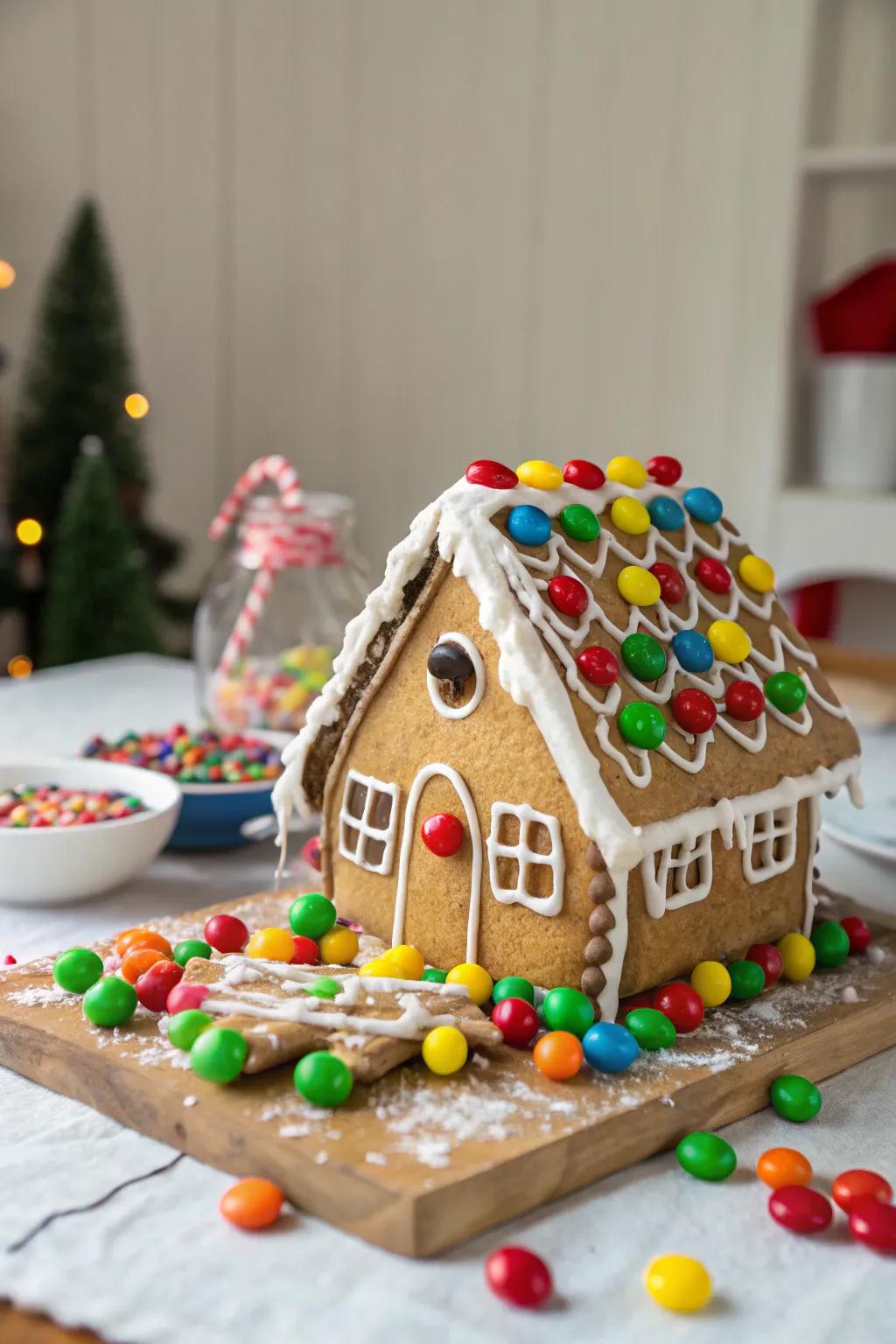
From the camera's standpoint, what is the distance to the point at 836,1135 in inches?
33.3

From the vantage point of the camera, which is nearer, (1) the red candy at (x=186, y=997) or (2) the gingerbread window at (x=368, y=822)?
(1) the red candy at (x=186, y=997)

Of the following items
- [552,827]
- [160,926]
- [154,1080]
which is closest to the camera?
[154,1080]

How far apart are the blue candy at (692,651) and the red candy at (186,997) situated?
41 centimetres

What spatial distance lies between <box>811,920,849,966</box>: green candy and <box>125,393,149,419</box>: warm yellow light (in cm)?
282

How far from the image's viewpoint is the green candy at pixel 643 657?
97cm

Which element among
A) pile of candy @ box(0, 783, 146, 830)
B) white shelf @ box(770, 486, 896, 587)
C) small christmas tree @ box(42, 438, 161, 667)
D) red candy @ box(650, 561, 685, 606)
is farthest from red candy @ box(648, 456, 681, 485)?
small christmas tree @ box(42, 438, 161, 667)

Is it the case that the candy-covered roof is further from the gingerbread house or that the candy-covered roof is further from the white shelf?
the white shelf

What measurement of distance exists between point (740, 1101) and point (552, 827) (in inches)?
8.2

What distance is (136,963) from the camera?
0.96m

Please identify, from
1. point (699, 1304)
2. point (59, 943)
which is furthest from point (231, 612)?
point (699, 1304)

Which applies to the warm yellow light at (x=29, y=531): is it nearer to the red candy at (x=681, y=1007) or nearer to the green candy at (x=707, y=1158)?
the red candy at (x=681, y=1007)

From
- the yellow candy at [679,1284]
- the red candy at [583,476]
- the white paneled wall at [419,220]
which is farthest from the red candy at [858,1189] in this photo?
the white paneled wall at [419,220]

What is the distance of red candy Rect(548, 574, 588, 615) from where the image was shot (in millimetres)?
949

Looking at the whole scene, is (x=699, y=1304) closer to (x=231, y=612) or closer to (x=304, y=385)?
(x=231, y=612)
